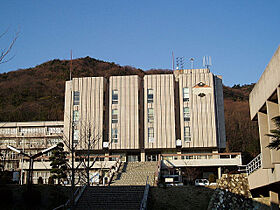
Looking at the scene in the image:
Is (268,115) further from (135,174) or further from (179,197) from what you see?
(135,174)

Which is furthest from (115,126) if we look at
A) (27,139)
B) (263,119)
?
(263,119)

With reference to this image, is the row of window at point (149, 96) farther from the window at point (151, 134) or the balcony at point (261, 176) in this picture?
the balcony at point (261, 176)

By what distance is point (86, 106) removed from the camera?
4778 cm

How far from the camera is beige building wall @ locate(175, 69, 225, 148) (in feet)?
149

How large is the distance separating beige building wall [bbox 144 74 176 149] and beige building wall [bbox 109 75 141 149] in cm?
123

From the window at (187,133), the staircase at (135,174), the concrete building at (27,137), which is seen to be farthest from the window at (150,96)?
the concrete building at (27,137)

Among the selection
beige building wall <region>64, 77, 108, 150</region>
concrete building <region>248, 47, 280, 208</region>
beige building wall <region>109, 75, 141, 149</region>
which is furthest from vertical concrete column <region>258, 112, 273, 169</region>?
beige building wall <region>64, 77, 108, 150</region>

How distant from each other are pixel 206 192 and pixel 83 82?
84.9ft

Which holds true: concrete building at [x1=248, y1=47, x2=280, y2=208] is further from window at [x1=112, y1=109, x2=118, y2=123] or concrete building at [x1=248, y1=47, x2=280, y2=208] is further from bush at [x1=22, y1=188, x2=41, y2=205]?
window at [x1=112, y1=109, x2=118, y2=123]

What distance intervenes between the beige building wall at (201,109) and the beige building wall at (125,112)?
5622 millimetres

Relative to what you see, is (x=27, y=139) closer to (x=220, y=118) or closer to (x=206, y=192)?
(x=220, y=118)

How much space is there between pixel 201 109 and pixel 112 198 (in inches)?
853

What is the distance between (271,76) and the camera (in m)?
19.2

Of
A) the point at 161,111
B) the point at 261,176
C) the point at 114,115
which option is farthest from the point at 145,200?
the point at 114,115
